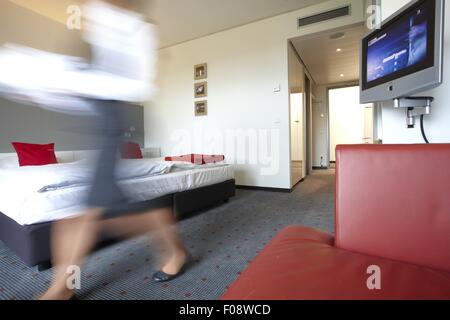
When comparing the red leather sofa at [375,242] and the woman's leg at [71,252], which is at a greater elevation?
the red leather sofa at [375,242]

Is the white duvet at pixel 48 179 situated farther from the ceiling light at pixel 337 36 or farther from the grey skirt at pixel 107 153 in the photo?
the ceiling light at pixel 337 36

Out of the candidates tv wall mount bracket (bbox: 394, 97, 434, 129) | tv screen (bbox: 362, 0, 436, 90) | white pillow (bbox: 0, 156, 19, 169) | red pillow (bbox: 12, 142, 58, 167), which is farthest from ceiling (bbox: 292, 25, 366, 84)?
white pillow (bbox: 0, 156, 19, 169)

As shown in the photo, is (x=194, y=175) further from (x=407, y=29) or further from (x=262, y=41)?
(x=262, y=41)

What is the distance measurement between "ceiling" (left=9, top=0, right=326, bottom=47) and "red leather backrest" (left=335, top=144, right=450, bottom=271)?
331 cm

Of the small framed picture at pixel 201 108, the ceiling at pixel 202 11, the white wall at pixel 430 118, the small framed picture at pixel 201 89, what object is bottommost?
the white wall at pixel 430 118

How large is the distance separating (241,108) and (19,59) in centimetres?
317

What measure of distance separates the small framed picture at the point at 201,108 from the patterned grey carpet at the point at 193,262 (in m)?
2.21

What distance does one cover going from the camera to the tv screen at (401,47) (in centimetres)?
92

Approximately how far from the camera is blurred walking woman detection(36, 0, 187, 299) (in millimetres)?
975

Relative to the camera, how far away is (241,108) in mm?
3986

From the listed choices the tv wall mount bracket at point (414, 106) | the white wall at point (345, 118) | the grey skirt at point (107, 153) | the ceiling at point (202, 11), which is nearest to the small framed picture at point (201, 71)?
the ceiling at point (202, 11)

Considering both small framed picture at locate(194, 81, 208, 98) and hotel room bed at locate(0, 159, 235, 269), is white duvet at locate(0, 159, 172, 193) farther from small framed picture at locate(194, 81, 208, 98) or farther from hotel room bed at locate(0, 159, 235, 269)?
small framed picture at locate(194, 81, 208, 98)

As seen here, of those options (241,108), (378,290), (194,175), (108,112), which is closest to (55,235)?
(108,112)

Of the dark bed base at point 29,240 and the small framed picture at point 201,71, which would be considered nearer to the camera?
the dark bed base at point 29,240
